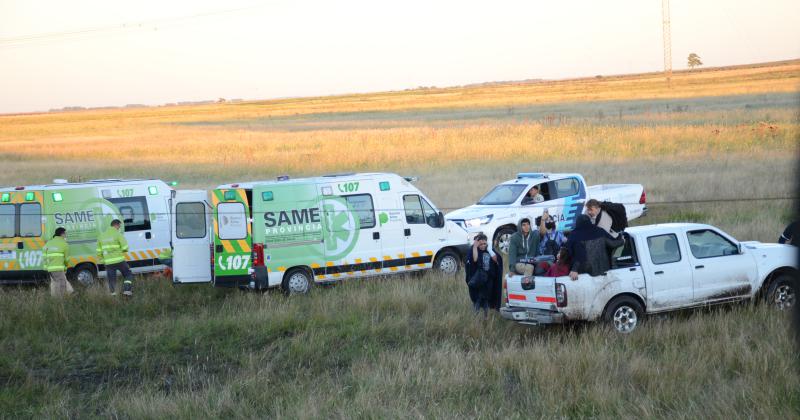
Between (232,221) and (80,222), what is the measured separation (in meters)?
3.89

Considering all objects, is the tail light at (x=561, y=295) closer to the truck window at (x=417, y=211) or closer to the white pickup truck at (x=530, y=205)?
the truck window at (x=417, y=211)

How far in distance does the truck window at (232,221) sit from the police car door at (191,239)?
41 centimetres

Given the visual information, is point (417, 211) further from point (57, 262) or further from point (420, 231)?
point (57, 262)

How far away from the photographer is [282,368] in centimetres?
1060

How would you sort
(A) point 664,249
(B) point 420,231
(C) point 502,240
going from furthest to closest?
(C) point 502,240, (B) point 420,231, (A) point 664,249

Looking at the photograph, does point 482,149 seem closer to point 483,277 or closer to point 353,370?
point 483,277

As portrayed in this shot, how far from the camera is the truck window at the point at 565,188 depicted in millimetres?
19594

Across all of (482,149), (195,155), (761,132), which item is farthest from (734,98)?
(195,155)

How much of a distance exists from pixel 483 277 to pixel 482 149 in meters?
27.7

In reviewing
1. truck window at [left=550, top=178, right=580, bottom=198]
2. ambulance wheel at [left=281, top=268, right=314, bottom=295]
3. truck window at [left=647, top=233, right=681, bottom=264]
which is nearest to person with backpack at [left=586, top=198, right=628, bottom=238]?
truck window at [left=647, top=233, right=681, bottom=264]

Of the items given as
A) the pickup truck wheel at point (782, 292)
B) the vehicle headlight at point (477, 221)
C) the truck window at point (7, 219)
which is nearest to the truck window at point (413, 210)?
the vehicle headlight at point (477, 221)

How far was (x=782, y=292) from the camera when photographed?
11977 millimetres

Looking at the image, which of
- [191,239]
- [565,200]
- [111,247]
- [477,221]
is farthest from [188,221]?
[565,200]

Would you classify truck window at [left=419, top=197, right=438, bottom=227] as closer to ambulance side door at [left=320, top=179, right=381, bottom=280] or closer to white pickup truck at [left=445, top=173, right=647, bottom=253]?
ambulance side door at [left=320, top=179, right=381, bottom=280]
